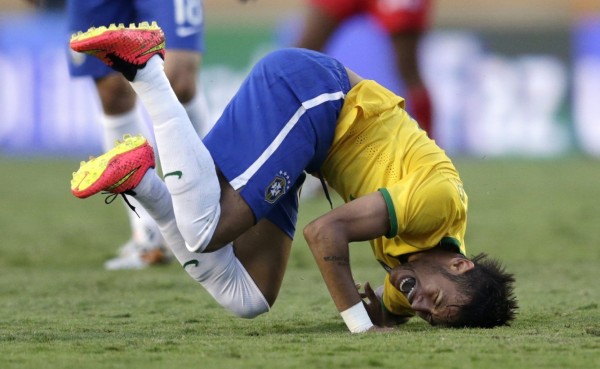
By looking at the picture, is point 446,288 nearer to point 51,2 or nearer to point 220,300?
point 220,300

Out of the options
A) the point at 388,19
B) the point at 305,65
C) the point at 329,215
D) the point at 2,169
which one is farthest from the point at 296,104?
the point at 2,169

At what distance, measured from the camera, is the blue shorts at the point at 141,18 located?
5.66m

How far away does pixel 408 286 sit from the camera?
13.0 feet

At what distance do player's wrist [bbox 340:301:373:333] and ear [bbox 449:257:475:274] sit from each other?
0.35 meters

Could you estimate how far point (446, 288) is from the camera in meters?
Answer: 3.88

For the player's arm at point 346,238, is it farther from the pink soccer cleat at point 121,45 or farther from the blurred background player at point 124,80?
the blurred background player at point 124,80

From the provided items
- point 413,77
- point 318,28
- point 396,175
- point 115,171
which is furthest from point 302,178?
point 318,28

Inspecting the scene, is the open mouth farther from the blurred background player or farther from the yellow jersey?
the blurred background player

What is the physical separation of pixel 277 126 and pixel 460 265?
82 cm

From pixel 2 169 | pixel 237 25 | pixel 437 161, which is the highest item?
pixel 437 161

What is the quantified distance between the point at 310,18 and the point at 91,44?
4.86 m

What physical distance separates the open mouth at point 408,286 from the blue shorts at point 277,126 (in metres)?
0.55

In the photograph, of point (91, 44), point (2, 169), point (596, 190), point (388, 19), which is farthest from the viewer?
point (2, 169)

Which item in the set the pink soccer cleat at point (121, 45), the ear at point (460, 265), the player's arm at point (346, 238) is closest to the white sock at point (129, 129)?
the pink soccer cleat at point (121, 45)
